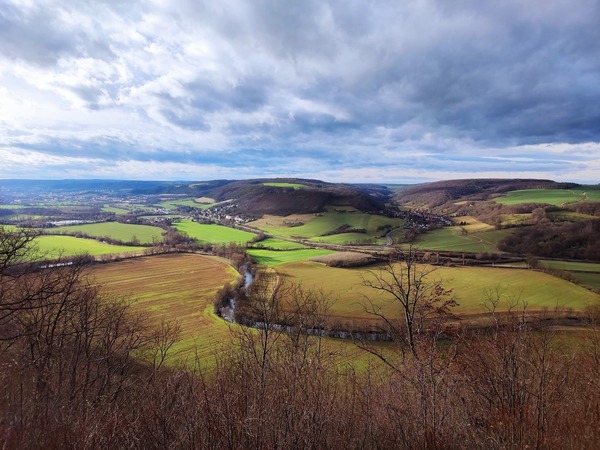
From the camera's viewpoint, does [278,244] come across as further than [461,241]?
Yes

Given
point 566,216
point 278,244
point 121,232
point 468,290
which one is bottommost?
point 278,244

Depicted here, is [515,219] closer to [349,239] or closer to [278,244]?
[349,239]

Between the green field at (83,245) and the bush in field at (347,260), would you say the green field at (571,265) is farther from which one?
the green field at (83,245)

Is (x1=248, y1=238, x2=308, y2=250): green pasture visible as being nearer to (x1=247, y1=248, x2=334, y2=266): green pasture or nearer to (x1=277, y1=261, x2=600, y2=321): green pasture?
(x1=247, y1=248, x2=334, y2=266): green pasture

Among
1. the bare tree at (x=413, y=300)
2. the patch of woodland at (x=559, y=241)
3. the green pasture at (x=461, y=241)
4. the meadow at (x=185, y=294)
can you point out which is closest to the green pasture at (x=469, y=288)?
the meadow at (x=185, y=294)

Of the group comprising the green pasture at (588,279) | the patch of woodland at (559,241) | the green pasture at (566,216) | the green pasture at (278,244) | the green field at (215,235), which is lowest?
the green pasture at (278,244)

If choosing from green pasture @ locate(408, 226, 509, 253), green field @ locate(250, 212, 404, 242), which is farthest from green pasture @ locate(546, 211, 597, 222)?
green field @ locate(250, 212, 404, 242)

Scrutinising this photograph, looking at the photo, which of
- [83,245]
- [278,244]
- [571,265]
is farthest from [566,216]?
[83,245]
